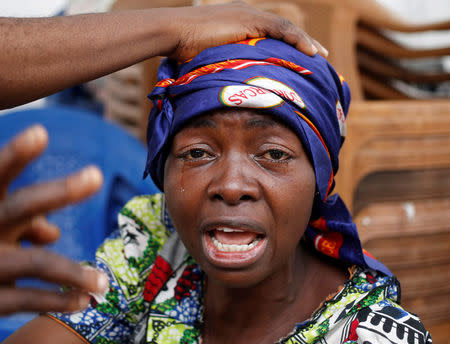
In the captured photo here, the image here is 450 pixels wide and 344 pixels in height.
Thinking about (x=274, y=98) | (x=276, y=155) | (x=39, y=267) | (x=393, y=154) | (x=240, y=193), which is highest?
(x=393, y=154)

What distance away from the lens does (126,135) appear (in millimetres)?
3117

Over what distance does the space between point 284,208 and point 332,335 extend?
36 centimetres

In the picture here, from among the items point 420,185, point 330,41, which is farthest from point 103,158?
point 420,185


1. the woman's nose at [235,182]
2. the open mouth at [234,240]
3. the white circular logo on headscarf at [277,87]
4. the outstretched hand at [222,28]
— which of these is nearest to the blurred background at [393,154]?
the outstretched hand at [222,28]

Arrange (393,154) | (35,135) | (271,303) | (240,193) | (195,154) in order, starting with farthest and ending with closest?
(393,154) < (271,303) < (195,154) < (240,193) < (35,135)

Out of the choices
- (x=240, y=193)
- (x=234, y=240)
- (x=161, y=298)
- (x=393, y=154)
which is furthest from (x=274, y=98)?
(x=393, y=154)

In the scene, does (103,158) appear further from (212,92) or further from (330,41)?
(212,92)

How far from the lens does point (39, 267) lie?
709mm

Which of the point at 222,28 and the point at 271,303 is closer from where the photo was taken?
the point at 222,28

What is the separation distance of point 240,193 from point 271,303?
16.9 inches

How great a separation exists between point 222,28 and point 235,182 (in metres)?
0.43

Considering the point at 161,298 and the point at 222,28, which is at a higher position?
the point at 222,28

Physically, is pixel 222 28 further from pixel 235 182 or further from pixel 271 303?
pixel 271 303

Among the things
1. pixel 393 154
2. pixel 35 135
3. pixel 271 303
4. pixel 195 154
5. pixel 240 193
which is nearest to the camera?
pixel 35 135
